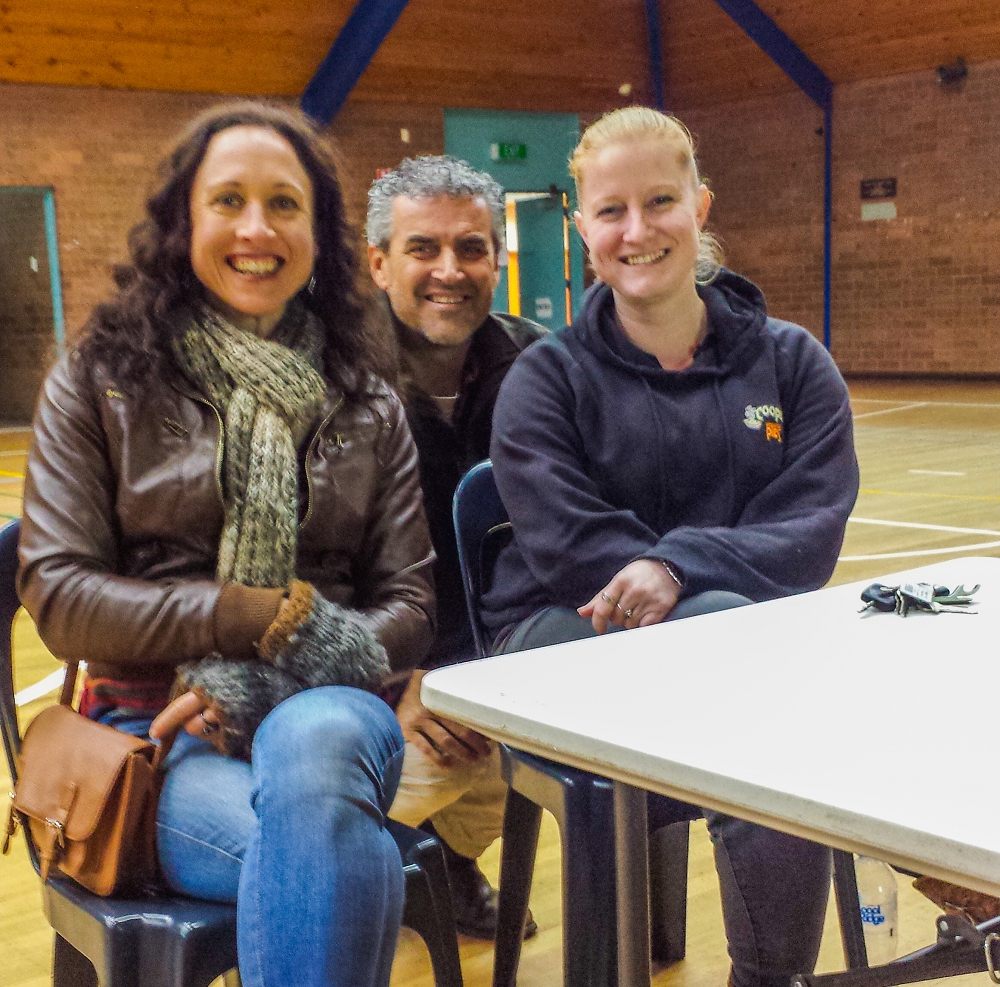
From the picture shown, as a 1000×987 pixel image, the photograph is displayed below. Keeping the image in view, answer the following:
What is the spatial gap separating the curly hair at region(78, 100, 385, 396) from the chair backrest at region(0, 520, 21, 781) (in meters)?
0.25

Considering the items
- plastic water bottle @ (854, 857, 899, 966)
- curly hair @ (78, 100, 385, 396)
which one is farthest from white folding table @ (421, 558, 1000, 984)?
plastic water bottle @ (854, 857, 899, 966)

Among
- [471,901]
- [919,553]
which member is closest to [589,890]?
[471,901]

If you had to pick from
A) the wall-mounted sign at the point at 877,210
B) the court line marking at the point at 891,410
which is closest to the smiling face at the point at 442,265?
the court line marking at the point at 891,410

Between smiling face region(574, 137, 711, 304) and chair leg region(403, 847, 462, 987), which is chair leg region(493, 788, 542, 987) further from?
smiling face region(574, 137, 711, 304)

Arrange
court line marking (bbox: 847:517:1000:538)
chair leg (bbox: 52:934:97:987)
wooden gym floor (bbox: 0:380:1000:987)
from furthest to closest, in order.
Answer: court line marking (bbox: 847:517:1000:538) < wooden gym floor (bbox: 0:380:1000:987) < chair leg (bbox: 52:934:97:987)

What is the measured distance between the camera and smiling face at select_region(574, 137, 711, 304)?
207 cm

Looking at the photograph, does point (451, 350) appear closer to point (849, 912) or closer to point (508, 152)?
point (849, 912)

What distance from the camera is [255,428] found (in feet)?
5.50

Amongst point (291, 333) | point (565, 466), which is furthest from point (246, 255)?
point (565, 466)

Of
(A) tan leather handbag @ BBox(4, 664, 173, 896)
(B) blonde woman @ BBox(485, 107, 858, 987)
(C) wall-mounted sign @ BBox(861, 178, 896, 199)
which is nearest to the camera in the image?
(A) tan leather handbag @ BBox(4, 664, 173, 896)

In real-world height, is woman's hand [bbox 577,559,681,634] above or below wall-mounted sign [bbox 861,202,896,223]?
below

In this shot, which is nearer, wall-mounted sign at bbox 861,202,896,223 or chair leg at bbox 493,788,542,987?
chair leg at bbox 493,788,542,987

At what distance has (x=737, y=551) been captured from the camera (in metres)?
1.86

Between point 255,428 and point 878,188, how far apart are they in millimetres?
12226
